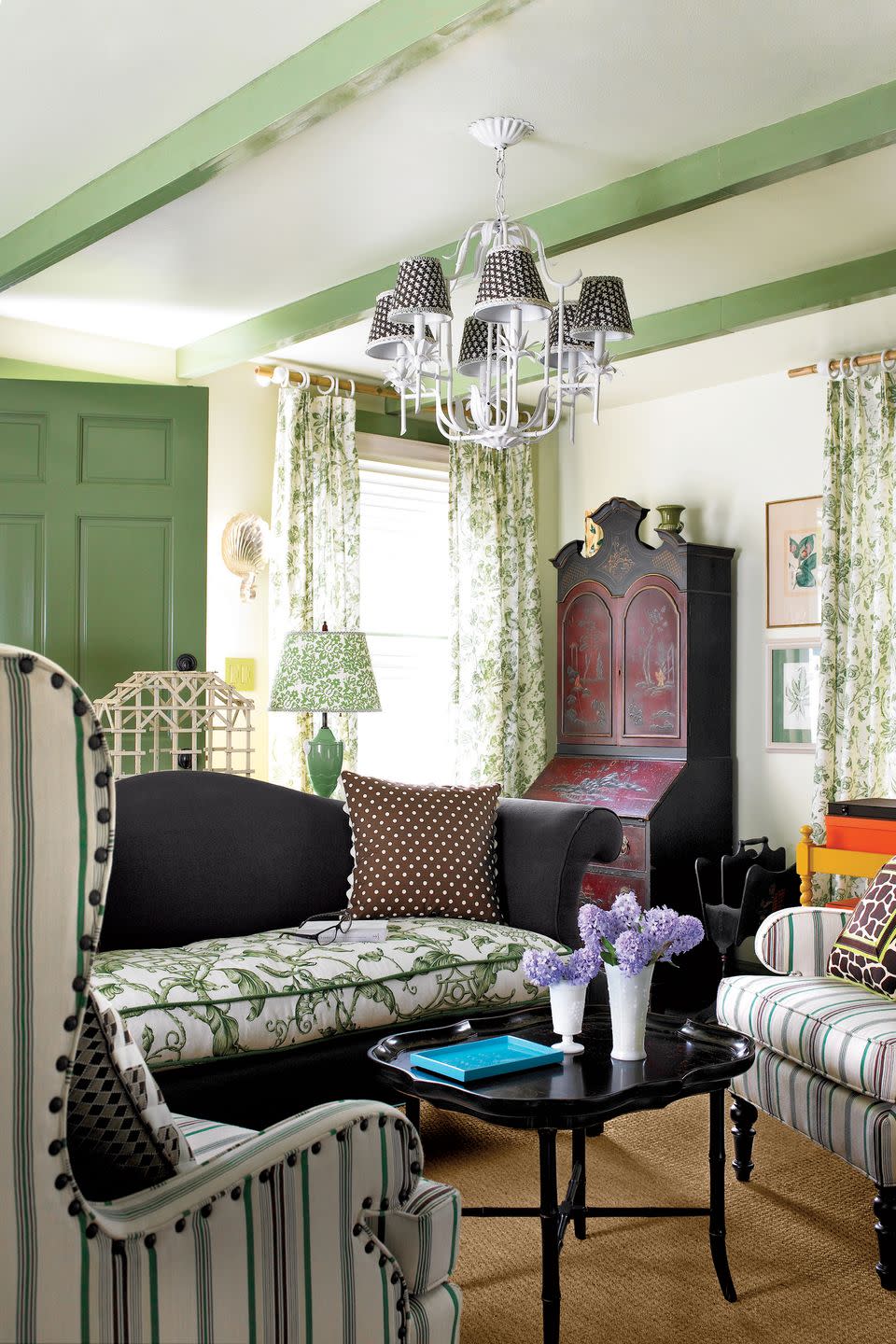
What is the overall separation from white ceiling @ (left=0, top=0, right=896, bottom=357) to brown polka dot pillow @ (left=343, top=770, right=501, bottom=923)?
1850 mm

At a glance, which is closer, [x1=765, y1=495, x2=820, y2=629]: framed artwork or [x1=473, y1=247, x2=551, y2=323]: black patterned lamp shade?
[x1=473, y1=247, x2=551, y2=323]: black patterned lamp shade

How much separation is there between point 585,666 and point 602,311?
9.35 ft

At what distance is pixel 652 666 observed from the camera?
5707 mm

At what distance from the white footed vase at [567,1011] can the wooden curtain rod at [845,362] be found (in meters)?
3.76

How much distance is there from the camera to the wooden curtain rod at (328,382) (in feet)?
18.6

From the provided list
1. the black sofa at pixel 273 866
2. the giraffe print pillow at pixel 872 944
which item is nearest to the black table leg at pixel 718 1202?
the giraffe print pillow at pixel 872 944

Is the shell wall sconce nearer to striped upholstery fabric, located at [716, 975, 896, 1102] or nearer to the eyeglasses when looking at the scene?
the eyeglasses

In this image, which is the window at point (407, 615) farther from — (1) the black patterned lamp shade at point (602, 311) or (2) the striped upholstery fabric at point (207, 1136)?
(2) the striped upholstery fabric at point (207, 1136)

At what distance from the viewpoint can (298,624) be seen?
222 inches

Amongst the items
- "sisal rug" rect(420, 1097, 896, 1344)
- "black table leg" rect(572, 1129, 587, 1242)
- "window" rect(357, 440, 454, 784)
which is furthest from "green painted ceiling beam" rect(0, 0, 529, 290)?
"sisal rug" rect(420, 1097, 896, 1344)

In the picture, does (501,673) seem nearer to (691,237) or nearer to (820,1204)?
(691,237)

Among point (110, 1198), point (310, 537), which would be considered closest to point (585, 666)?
point (310, 537)

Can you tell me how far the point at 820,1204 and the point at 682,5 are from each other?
8.91 feet

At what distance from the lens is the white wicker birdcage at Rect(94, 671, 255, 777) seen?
4.68 metres
